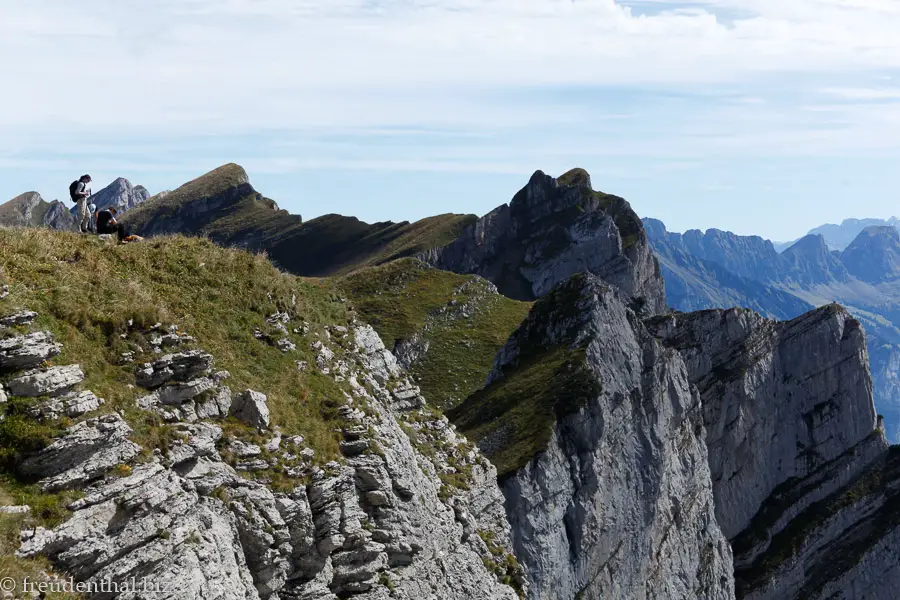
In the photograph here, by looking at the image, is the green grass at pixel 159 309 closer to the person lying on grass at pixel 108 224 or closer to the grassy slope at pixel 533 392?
the person lying on grass at pixel 108 224

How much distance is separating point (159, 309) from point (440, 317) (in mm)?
79235

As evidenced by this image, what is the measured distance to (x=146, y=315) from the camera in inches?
1096

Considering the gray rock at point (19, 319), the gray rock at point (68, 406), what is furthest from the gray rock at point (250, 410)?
the gray rock at point (19, 319)

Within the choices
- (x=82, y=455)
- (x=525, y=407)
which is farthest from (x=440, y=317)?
(x=82, y=455)

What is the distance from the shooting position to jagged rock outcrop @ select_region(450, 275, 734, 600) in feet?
169

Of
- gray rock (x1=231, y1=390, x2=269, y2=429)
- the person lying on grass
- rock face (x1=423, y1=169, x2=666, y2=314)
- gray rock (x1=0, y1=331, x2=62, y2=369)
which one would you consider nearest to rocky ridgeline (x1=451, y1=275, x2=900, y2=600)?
gray rock (x1=231, y1=390, x2=269, y2=429)

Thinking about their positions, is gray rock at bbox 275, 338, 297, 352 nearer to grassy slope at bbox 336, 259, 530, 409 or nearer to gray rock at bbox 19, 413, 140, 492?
gray rock at bbox 19, 413, 140, 492

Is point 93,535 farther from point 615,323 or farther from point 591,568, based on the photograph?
point 615,323

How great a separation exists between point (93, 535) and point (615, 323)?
53.0 m

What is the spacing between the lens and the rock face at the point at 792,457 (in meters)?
104

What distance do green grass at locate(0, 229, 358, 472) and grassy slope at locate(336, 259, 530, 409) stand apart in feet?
177

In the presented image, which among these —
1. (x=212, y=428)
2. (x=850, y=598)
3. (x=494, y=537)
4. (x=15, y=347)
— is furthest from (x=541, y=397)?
(x=850, y=598)

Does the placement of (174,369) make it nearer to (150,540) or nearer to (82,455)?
(82,455)

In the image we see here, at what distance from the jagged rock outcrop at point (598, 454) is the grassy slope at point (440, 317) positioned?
70.1ft
